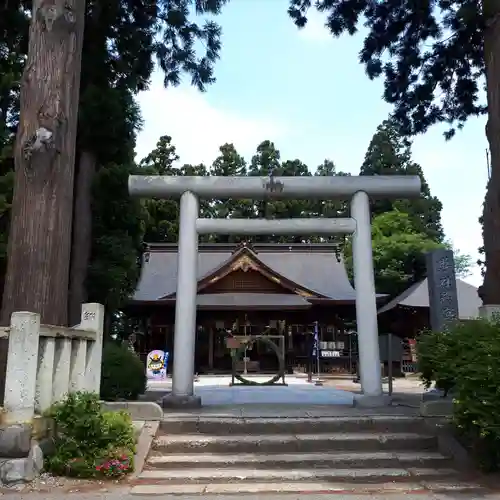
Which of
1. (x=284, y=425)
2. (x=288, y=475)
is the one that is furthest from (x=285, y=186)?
(x=288, y=475)

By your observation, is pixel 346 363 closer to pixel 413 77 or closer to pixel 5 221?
pixel 413 77

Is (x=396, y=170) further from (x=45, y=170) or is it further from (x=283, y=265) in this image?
(x=45, y=170)

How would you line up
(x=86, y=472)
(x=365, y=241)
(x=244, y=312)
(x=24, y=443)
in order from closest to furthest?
(x=24, y=443) < (x=86, y=472) < (x=365, y=241) < (x=244, y=312)

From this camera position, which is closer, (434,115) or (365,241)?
(365,241)

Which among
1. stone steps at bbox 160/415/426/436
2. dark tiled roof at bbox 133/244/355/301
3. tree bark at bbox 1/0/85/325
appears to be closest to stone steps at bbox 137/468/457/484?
stone steps at bbox 160/415/426/436

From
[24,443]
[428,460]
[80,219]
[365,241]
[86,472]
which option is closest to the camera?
[24,443]

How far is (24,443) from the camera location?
4.63 metres

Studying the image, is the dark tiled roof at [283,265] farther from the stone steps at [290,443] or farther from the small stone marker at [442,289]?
the stone steps at [290,443]

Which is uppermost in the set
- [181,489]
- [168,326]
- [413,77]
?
[413,77]

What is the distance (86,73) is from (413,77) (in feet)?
22.1

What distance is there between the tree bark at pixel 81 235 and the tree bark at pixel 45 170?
302 centimetres

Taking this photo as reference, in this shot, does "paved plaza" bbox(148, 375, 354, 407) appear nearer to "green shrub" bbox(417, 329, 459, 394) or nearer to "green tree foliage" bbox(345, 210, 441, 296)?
"green shrub" bbox(417, 329, 459, 394)

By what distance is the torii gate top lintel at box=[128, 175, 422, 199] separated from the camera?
8656mm

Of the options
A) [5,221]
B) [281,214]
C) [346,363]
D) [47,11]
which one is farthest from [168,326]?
[281,214]
